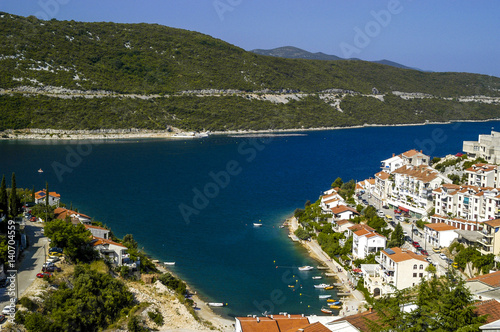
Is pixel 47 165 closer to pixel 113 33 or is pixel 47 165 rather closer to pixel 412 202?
pixel 412 202

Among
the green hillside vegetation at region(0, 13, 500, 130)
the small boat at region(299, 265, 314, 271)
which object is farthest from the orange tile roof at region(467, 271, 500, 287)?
the green hillside vegetation at region(0, 13, 500, 130)

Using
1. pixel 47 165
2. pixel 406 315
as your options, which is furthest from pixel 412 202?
pixel 47 165

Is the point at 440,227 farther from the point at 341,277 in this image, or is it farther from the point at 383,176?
the point at 383,176

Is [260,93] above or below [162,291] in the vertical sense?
above

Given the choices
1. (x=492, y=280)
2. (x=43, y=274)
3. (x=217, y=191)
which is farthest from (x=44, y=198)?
(x=492, y=280)

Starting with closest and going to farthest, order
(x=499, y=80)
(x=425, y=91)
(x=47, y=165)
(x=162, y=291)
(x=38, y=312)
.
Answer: (x=38, y=312), (x=162, y=291), (x=47, y=165), (x=425, y=91), (x=499, y=80)

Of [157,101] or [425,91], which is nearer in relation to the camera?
[157,101]

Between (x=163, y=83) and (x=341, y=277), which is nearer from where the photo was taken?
(x=341, y=277)

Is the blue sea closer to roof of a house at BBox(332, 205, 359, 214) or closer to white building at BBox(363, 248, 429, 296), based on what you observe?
white building at BBox(363, 248, 429, 296)

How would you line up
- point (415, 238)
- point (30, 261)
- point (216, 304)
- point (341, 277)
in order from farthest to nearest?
point (415, 238), point (341, 277), point (216, 304), point (30, 261)
